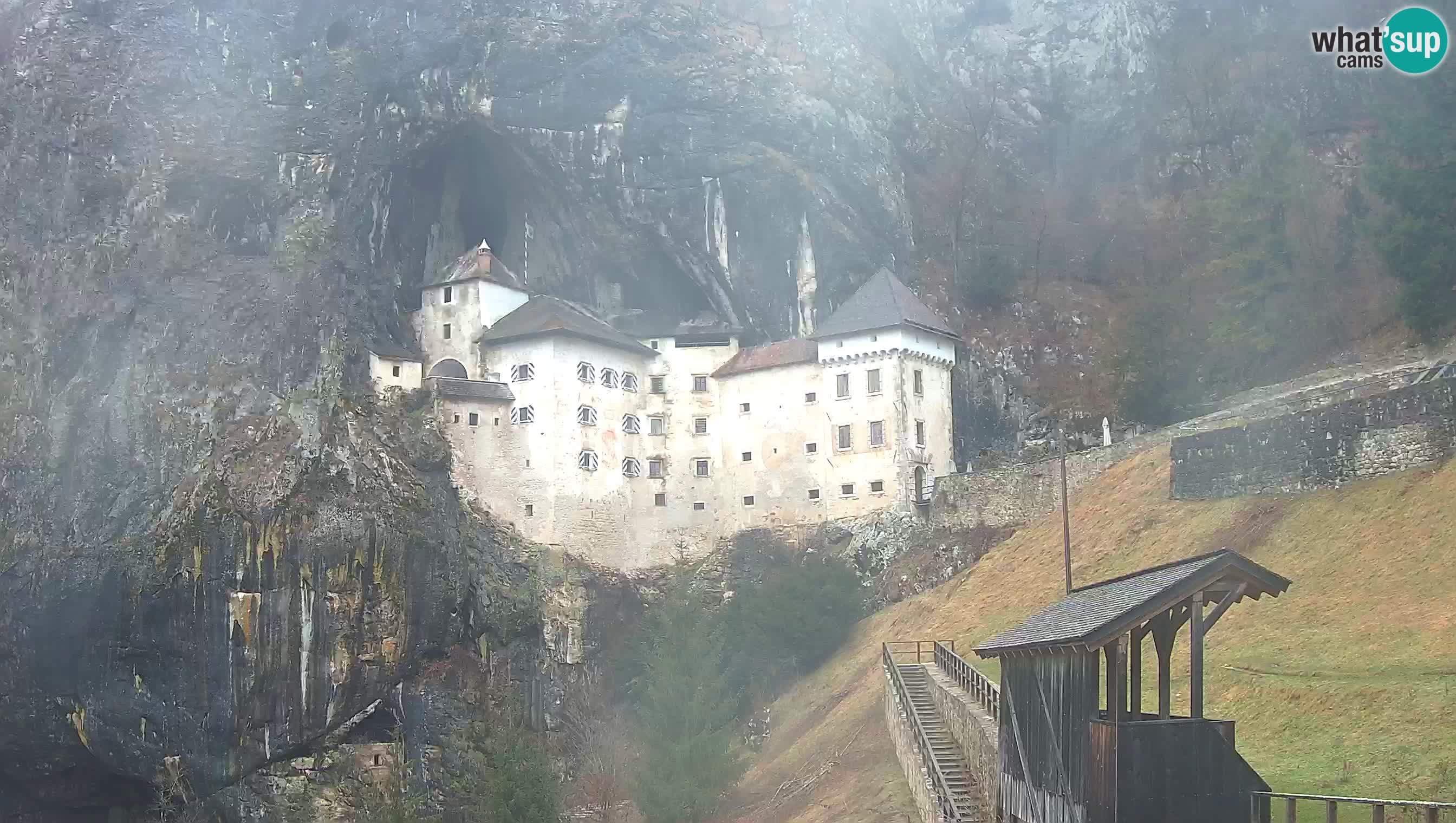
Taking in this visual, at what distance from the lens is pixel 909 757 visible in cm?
3341

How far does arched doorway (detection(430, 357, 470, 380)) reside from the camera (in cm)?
6147

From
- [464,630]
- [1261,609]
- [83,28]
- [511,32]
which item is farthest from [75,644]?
[1261,609]

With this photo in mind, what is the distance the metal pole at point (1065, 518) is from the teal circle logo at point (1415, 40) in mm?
17649

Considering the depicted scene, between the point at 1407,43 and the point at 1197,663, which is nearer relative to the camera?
the point at 1197,663

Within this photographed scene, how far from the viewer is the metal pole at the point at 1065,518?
3456 cm

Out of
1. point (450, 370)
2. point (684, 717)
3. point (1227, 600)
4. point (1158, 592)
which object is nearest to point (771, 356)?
point (450, 370)

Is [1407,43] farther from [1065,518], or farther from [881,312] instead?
[1065,518]

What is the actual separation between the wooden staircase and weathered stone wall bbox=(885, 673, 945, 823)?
0.37m

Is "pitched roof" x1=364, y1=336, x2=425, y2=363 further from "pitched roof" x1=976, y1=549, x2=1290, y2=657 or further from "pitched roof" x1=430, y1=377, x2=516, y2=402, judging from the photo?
"pitched roof" x1=976, y1=549, x2=1290, y2=657

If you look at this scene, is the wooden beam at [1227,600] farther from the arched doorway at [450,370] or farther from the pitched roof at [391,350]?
the pitched roof at [391,350]

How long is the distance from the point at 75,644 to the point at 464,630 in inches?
577

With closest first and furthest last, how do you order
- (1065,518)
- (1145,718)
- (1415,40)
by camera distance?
(1145,718)
(1065,518)
(1415,40)

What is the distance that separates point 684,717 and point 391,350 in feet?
73.1

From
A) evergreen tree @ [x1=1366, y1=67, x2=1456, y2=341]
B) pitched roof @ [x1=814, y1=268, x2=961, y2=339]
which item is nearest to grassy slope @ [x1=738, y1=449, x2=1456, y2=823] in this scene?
evergreen tree @ [x1=1366, y1=67, x2=1456, y2=341]
